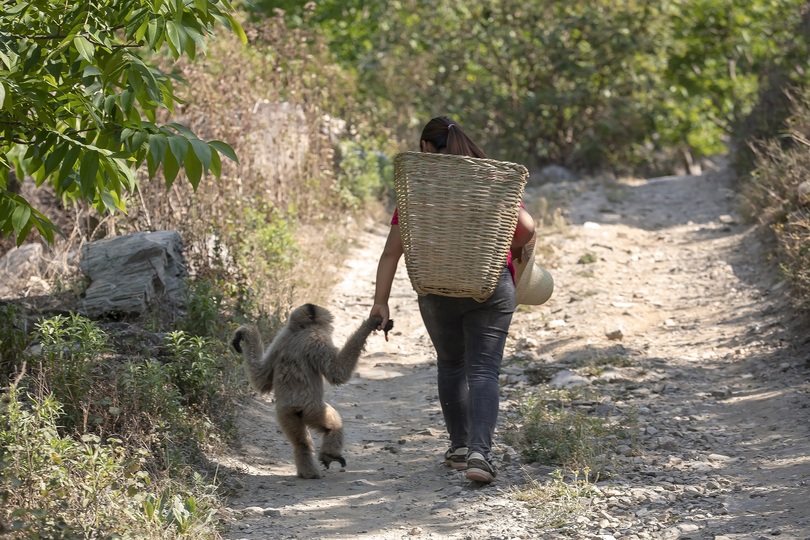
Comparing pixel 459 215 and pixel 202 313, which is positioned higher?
pixel 459 215

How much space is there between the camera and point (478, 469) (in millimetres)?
5234

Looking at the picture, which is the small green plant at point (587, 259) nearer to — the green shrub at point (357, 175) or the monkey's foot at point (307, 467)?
the green shrub at point (357, 175)

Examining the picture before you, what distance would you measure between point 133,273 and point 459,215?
3.49 m

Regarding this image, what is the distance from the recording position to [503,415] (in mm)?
6891

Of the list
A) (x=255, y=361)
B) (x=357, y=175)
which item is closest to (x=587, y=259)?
(x=357, y=175)

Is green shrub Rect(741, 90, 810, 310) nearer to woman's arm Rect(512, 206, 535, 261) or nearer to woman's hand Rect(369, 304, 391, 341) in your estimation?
woman's arm Rect(512, 206, 535, 261)

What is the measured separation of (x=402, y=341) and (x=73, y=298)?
308 centimetres

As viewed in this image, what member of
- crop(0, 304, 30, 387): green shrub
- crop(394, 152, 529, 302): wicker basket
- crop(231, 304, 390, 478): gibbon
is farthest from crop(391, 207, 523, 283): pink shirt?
crop(0, 304, 30, 387): green shrub

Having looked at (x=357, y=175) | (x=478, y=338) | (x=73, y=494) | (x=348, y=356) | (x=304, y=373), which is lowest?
(x=73, y=494)

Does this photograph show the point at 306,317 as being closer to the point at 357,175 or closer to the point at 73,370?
the point at 73,370

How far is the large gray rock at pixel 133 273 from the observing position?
24.0ft

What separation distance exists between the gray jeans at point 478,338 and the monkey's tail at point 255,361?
1.10 metres

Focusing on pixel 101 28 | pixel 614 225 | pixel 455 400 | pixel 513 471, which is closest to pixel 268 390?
pixel 455 400

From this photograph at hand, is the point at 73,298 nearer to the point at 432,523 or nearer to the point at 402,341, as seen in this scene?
the point at 402,341
